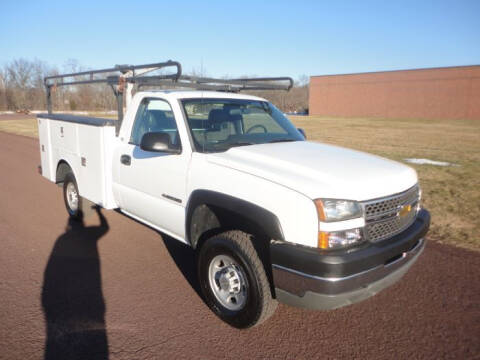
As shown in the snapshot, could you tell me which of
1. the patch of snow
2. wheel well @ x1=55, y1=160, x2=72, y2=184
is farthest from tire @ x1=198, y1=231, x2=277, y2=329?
the patch of snow

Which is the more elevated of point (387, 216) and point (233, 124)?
point (233, 124)

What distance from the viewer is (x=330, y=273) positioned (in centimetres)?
253

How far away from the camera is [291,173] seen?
2871 mm

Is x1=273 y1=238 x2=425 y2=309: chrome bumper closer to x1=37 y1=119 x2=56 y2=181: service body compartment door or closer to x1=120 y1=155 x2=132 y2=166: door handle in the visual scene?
x1=120 y1=155 x2=132 y2=166: door handle

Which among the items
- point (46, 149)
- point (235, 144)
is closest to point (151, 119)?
point (235, 144)

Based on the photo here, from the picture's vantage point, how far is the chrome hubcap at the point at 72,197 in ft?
19.1

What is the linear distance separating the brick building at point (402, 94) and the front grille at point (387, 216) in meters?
51.0

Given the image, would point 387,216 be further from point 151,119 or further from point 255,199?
point 151,119

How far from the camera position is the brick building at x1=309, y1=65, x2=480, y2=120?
1801 inches

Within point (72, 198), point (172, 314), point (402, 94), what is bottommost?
point (172, 314)

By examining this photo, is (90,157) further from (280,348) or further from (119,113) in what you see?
(280,348)

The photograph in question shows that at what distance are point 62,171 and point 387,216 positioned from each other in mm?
5292

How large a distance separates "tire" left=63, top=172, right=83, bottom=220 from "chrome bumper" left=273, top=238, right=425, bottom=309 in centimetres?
401

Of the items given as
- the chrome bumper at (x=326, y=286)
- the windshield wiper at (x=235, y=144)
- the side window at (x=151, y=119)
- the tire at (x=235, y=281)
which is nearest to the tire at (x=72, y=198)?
the side window at (x=151, y=119)
